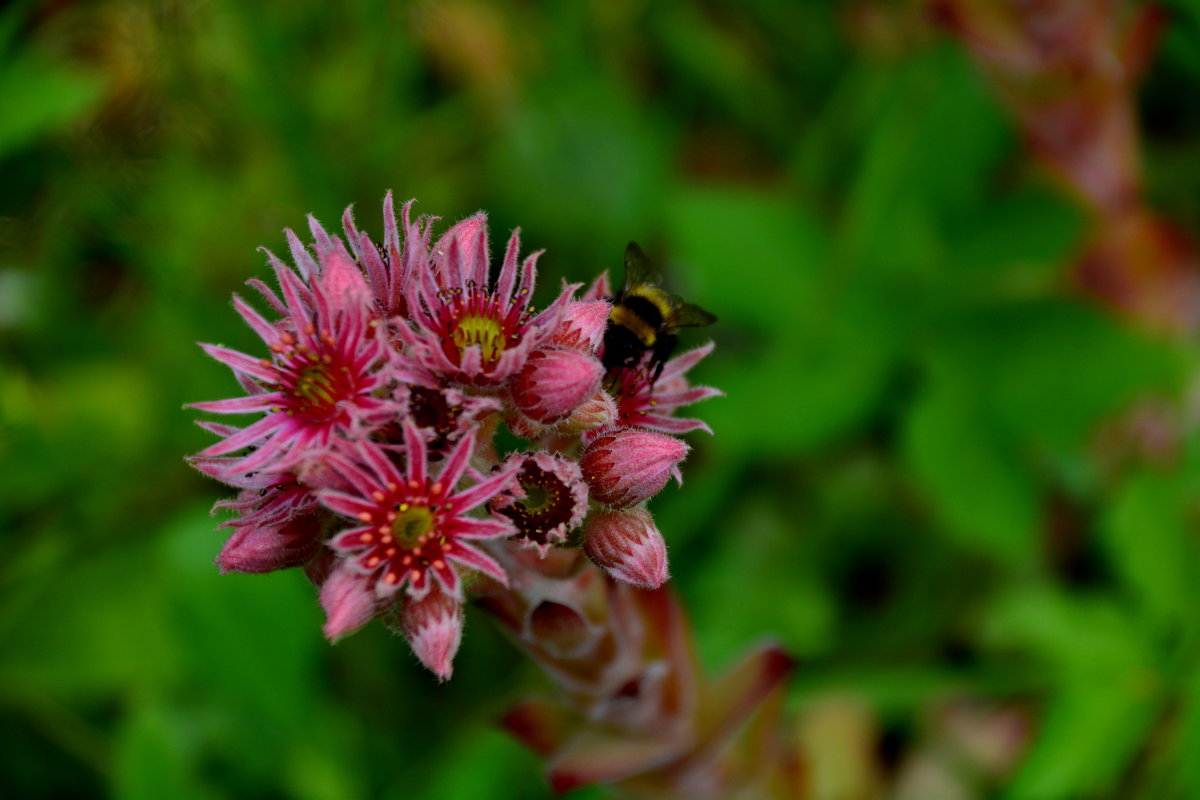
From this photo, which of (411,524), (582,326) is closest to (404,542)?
(411,524)

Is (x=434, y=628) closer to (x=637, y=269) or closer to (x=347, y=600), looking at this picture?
(x=347, y=600)

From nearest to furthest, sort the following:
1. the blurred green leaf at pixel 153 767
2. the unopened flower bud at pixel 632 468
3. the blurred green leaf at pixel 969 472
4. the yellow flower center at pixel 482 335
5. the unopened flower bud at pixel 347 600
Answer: the unopened flower bud at pixel 347 600
the unopened flower bud at pixel 632 468
the yellow flower center at pixel 482 335
the blurred green leaf at pixel 153 767
the blurred green leaf at pixel 969 472

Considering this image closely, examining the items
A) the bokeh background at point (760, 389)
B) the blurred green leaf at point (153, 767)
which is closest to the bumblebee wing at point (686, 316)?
the bokeh background at point (760, 389)

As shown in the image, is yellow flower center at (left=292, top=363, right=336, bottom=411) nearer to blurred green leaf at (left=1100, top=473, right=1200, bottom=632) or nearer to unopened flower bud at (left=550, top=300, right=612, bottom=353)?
unopened flower bud at (left=550, top=300, right=612, bottom=353)

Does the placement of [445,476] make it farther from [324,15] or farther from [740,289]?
[324,15]

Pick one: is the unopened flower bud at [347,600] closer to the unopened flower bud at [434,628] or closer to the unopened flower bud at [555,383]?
the unopened flower bud at [434,628]

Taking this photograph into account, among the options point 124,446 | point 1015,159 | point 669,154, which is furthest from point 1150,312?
point 124,446

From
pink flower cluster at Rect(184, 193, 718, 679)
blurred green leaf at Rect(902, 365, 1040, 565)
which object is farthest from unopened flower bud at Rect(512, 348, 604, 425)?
blurred green leaf at Rect(902, 365, 1040, 565)
